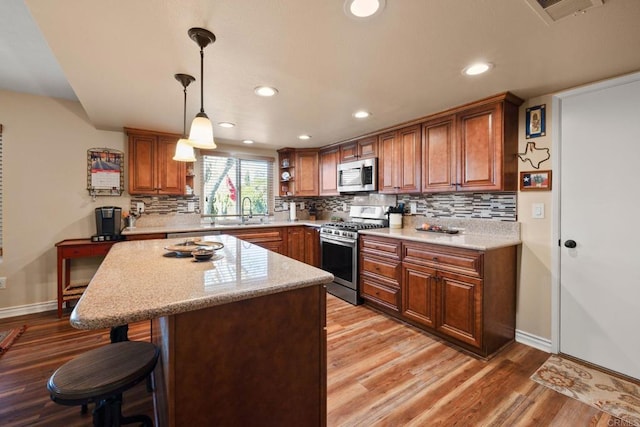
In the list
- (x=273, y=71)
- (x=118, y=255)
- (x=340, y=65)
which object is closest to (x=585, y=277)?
(x=340, y=65)

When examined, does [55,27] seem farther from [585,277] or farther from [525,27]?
[585,277]

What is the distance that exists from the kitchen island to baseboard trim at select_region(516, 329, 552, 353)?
7.12 ft

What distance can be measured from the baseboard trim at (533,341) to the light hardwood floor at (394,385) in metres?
0.07

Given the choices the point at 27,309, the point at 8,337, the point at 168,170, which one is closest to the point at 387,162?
the point at 168,170

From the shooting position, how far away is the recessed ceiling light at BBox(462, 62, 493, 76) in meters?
1.88

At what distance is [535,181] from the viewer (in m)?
2.42

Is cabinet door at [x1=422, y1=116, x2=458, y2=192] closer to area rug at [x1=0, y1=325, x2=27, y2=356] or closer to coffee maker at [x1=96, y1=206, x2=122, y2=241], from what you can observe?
coffee maker at [x1=96, y1=206, x2=122, y2=241]

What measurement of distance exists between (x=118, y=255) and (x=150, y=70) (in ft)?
4.28

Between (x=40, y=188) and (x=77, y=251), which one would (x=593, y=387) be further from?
(x=40, y=188)

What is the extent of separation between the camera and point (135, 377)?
3.71 feet

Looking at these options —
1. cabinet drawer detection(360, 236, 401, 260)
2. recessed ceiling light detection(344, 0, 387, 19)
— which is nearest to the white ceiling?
recessed ceiling light detection(344, 0, 387, 19)

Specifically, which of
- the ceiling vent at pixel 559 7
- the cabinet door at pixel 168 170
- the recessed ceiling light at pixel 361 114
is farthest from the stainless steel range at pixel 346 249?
the ceiling vent at pixel 559 7

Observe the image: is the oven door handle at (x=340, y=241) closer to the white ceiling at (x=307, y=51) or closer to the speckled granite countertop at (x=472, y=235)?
the speckled granite countertop at (x=472, y=235)

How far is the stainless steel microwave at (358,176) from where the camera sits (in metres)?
3.59
